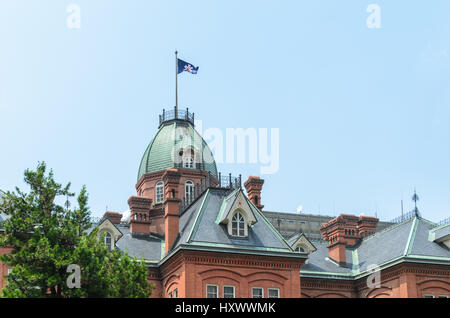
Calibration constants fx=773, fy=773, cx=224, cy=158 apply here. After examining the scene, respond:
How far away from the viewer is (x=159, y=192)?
6047cm

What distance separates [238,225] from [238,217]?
0.48m

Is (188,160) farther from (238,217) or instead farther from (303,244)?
(238,217)

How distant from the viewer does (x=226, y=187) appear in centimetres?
4897

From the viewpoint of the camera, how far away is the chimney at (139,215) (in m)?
51.2

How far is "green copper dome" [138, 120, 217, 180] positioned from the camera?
61094 millimetres

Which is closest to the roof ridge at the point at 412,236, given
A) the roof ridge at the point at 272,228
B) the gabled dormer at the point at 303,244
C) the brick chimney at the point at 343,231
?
the brick chimney at the point at 343,231

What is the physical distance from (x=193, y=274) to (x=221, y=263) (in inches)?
69.9

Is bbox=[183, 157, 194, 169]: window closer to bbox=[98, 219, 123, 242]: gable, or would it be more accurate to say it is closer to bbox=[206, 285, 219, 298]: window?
bbox=[98, 219, 123, 242]: gable

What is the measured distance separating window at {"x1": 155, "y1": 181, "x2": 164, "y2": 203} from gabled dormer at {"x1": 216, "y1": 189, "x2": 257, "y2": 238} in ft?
49.7

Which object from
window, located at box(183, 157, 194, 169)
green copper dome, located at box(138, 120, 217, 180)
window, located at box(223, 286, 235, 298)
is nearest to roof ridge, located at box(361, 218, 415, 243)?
green copper dome, located at box(138, 120, 217, 180)

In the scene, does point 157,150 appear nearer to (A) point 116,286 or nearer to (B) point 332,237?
(B) point 332,237

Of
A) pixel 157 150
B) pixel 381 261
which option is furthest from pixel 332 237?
pixel 157 150

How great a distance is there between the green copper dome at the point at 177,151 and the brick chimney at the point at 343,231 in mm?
11635

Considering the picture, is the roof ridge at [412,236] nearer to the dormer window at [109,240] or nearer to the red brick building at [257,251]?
the red brick building at [257,251]
